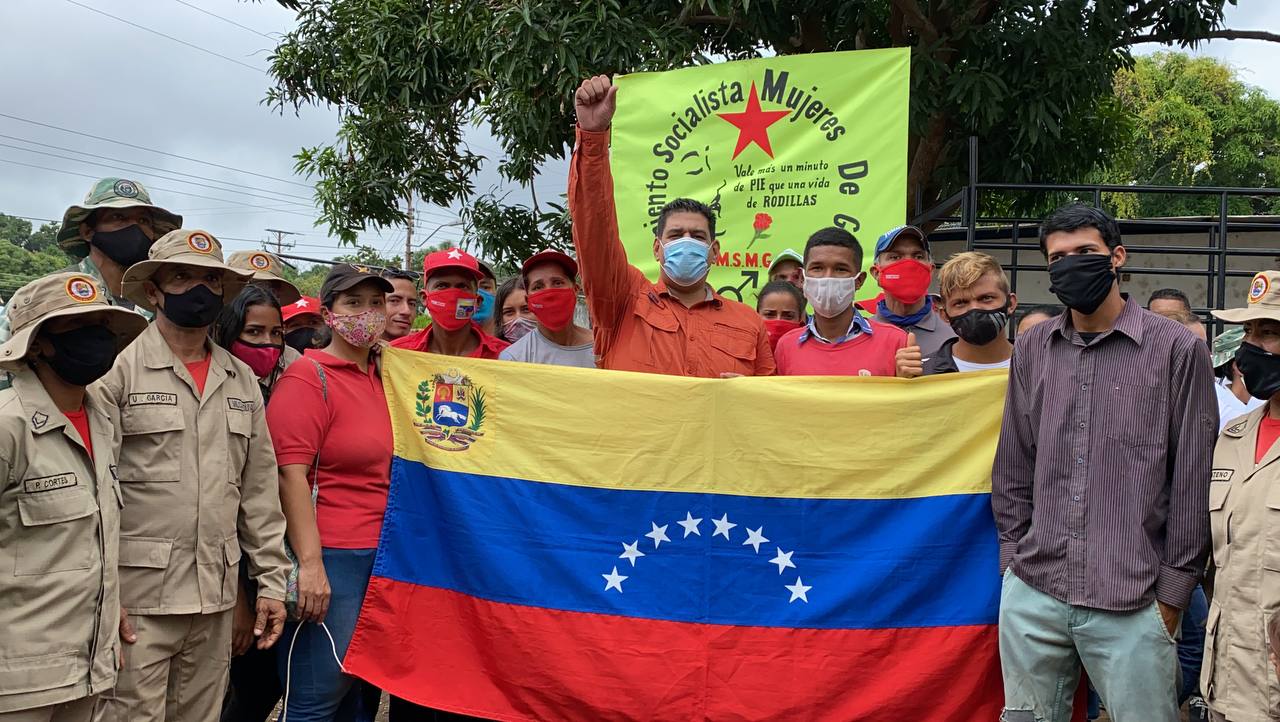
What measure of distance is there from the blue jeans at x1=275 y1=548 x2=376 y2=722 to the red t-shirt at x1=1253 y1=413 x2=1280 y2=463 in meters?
3.02

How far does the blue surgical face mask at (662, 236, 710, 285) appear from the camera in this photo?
156 inches

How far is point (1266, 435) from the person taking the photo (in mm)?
2990

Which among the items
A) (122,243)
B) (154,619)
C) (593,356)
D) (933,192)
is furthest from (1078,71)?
(154,619)

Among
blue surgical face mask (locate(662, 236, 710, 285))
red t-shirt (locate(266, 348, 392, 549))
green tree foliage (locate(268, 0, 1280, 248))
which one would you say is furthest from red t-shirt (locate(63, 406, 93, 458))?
green tree foliage (locate(268, 0, 1280, 248))

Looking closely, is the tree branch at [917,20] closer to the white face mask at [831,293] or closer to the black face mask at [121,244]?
the white face mask at [831,293]

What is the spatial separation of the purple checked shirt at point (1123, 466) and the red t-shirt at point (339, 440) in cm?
233

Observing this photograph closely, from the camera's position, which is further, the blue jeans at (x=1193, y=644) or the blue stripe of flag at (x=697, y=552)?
the blue jeans at (x=1193, y=644)

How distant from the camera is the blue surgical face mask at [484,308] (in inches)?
186

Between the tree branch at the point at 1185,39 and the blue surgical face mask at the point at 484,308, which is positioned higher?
the tree branch at the point at 1185,39

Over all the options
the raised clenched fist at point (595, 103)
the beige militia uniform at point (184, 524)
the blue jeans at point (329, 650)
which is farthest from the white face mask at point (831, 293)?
the beige militia uniform at point (184, 524)

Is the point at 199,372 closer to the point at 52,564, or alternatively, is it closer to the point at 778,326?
the point at 52,564

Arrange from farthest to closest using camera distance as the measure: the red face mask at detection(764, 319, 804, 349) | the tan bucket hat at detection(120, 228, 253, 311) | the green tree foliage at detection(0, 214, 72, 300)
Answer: the green tree foliage at detection(0, 214, 72, 300) < the red face mask at detection(764, 319, 804, 349) < the tan bucket hat at detection(120, 228, 253, 311)

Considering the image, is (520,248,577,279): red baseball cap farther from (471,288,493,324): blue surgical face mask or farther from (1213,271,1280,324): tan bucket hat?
(1213,271,1280,324): tan bucket hat

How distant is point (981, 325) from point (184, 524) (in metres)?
3.01
